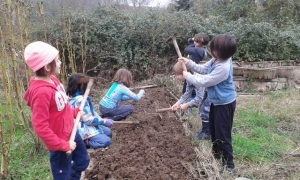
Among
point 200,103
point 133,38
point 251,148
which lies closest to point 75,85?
point 200,103

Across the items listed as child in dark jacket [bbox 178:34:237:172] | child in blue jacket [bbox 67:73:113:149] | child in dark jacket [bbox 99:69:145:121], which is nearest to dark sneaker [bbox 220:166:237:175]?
child in dark jacket [bbox 178:34:237:172]

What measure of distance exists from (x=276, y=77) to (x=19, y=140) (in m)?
6.12

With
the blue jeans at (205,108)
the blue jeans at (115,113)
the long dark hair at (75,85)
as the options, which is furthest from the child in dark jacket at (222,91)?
the blue jeans at (115,113)

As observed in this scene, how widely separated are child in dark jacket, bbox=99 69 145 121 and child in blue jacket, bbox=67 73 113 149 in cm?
69

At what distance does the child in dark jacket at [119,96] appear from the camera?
471cm

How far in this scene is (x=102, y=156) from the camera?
3750 millimetres

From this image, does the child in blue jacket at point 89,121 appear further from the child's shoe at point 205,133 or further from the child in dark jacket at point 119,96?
the child's shoe at point 205,133

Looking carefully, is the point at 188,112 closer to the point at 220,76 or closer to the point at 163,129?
the point at 163,129

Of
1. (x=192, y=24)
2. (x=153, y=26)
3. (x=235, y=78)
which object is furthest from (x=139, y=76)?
(x=235, y=78)

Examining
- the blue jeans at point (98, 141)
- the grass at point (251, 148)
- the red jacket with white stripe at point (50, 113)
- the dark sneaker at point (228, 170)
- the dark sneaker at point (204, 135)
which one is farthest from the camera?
the dark sneaker at point (204, 135)

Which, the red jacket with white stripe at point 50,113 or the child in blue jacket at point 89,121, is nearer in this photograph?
the red jacket with white stripe at point 50,113

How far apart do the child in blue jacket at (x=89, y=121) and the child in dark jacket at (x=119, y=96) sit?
0.69 metres

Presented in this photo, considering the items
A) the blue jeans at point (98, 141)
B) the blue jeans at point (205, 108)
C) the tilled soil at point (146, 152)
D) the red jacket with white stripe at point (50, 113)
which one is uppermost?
the red jacket with white stripe at point (50, 113)

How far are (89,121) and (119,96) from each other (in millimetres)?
1262
